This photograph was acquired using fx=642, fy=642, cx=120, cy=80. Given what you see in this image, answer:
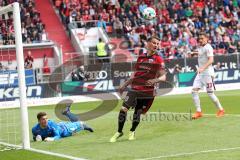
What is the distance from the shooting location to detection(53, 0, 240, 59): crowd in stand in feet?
122

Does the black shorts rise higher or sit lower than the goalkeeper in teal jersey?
higher

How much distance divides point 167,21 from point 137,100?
26.7 meters

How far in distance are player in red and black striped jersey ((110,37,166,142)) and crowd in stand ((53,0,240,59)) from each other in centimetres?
2201

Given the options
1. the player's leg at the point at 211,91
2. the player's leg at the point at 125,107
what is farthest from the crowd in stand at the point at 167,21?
the player's leg at the point at 125,107

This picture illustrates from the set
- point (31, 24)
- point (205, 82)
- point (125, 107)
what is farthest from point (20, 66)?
point (31, 24)

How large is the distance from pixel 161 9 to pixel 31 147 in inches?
1111

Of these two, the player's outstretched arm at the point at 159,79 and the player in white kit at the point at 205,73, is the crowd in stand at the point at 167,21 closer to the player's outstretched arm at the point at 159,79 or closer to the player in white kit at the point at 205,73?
the player in white kit at the point at 205,73

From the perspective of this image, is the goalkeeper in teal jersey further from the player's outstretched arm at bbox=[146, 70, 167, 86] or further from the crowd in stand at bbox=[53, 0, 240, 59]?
the crowd in stand at bbox=[53, 0, 240, 59]

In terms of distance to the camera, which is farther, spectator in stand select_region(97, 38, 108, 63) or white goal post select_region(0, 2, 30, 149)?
spectator in stand select_region(97, 38, 108, 63)

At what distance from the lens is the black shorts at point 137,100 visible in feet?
42.9

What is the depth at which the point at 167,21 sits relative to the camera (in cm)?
3941

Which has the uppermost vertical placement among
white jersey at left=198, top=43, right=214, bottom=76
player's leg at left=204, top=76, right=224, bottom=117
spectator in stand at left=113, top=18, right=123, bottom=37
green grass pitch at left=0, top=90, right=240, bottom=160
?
spectator in stand at left=113, top=18, right=123, bottom=37

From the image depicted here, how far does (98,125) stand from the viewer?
55.6 feet

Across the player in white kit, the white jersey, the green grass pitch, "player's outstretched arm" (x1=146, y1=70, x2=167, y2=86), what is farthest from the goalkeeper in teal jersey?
the white jersey
